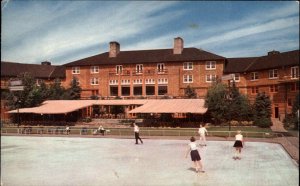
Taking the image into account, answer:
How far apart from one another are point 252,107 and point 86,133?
65.4 ft

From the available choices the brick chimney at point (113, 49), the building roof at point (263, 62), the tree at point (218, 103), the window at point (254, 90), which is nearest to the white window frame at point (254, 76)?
the building roof at point (263, 62)

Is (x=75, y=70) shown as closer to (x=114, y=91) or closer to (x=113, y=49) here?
(x=113, y=49)

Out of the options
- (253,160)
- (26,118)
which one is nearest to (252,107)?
(253,160)

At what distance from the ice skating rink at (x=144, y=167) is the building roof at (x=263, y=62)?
24247mm

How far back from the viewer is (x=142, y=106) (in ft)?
138

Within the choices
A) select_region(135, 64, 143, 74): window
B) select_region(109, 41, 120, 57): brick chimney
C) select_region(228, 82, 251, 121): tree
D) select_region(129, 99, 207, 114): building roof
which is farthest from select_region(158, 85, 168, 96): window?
select_region(228, 82, 251, 121): tree

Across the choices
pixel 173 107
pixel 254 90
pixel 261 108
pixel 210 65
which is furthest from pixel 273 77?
pixel 173 107

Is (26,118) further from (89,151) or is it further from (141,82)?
(89,151)

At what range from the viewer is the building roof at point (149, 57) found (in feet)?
178

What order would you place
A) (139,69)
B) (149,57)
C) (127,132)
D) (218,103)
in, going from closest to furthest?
(127,132)
(218,103)
(139,69)
(149,57)

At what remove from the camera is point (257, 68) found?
160 ft

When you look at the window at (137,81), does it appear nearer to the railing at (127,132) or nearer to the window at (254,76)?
the window at (254,76)

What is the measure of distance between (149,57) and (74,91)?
1437 centimetres

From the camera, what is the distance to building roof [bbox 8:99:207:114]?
126 feet
